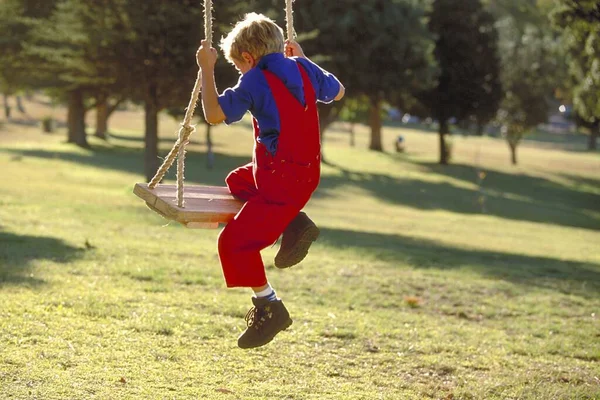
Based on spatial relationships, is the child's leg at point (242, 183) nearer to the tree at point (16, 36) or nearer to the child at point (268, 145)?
the child at point (268, 145)

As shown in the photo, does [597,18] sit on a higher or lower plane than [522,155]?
higher

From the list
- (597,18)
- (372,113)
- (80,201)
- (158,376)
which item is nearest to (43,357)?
(158,376)

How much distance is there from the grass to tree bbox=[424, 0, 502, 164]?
79.4ft

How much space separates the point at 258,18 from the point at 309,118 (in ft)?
1.87

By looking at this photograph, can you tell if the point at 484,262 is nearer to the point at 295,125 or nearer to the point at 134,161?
the point at 295,125

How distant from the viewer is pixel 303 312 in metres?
9.23

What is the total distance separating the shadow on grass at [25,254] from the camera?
31.2 ft

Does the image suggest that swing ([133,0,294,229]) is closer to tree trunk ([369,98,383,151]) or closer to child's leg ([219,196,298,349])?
child's leg ([219,196,298,349])

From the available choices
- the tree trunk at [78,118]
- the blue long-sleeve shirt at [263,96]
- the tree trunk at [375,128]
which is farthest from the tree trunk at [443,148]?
the blue long-sleeve shirt at [263,96]

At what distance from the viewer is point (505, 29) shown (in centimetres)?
5453

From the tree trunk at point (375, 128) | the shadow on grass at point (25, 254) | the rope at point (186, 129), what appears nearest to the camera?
the rope at point (186, 129)

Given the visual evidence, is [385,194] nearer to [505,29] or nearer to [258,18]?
[505,29]

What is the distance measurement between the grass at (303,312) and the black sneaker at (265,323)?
2.66ft

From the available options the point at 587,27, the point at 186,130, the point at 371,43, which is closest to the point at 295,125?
the point at 186,130
